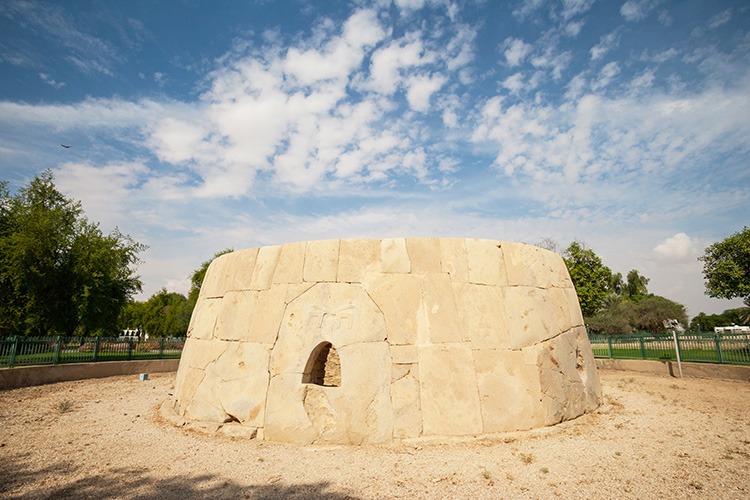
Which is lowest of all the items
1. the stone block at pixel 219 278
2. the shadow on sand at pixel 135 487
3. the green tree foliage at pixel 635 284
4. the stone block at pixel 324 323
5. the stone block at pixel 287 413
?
the shadow on sand at pixel 135 487

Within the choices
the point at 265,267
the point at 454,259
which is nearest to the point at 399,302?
the point at 454,259

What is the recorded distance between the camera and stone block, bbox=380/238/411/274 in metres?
6.58

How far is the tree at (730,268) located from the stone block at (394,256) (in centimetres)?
2752

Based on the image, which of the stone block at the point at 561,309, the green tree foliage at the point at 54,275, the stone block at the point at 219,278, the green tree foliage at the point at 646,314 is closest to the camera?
the stone block at the point at 561,309

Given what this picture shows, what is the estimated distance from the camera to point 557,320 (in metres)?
7.25

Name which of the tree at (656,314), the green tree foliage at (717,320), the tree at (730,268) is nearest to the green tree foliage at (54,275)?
the tree at (730,268)

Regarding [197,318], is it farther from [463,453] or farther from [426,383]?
[463,453]

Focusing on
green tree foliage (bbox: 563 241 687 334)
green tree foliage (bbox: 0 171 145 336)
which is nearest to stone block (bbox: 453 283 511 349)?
green tree foliage (bbox: 0 171 145 336)

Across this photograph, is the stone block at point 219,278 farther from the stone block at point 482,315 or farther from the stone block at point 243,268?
the stone block at point 482,315

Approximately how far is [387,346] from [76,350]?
14.5 metres

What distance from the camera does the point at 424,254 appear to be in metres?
6.72

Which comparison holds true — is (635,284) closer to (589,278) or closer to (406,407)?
(589,278)

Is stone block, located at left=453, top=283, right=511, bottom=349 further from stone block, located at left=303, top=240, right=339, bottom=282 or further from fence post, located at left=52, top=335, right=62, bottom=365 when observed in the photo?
fence post, located at left=52, top=335, right=62, bottom=365

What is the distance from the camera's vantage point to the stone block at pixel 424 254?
6.61 metres
